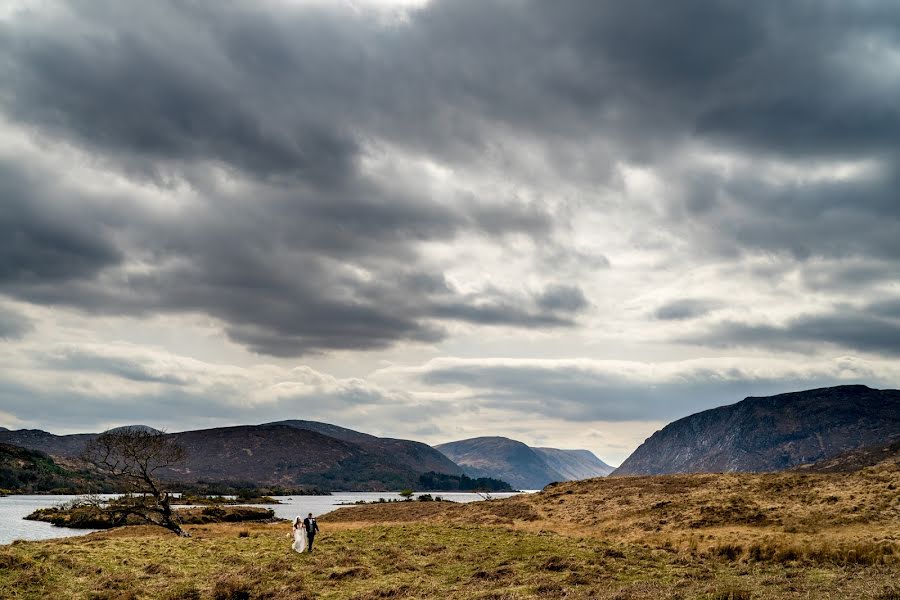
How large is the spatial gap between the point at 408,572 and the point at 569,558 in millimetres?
10042

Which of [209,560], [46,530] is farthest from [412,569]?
[46,530]

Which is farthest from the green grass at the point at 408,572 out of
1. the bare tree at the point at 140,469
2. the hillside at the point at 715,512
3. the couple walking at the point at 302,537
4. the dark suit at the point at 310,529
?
the bare tree at the point at 140,469

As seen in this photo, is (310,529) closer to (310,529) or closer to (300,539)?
(310,529)

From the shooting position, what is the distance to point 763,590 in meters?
28.1

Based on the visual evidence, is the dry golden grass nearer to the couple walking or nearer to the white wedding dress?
the couple walking

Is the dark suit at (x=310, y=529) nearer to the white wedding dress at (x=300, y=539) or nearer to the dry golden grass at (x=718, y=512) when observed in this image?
the white wedding dress at (x=300, y=539)

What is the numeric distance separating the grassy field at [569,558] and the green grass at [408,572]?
10 cm

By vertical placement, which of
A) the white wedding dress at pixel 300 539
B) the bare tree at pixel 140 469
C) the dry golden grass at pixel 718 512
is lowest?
the dry golden grass at pixel 718 512

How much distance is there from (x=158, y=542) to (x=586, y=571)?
29237 millimetres

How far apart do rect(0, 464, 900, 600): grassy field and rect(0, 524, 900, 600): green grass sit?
105 mm

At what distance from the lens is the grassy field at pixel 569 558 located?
97.0ft

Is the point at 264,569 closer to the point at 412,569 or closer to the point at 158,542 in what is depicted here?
the point at 412,569

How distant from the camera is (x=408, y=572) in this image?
3569 centimetres

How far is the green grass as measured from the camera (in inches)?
1133
